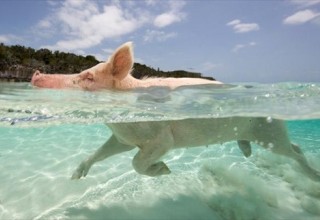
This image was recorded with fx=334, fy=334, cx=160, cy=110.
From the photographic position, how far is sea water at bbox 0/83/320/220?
19.5 ft

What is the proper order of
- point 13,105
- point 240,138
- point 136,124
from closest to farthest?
point 136,124 → point 240,138 → point 13,105

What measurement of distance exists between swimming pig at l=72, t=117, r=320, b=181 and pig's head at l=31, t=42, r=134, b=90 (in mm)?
743

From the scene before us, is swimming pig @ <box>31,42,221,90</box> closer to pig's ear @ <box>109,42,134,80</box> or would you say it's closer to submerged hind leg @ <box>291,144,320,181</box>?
pig's ear @ <box>109,42,134,80</box>

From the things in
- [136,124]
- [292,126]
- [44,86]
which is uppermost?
[44,86]

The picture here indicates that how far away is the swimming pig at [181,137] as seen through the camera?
5.12 meters

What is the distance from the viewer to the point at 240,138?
6.33 metres

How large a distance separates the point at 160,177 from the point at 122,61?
3.24m

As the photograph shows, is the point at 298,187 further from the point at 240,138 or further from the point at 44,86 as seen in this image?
the point at 44,86

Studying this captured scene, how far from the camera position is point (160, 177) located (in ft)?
24.1

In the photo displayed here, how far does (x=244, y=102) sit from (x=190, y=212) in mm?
3149

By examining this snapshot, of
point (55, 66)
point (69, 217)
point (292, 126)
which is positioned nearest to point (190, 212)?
point (69, 217)

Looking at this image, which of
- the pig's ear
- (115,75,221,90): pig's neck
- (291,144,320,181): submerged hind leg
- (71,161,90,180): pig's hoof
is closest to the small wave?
(115,75,221,90): pig's neck

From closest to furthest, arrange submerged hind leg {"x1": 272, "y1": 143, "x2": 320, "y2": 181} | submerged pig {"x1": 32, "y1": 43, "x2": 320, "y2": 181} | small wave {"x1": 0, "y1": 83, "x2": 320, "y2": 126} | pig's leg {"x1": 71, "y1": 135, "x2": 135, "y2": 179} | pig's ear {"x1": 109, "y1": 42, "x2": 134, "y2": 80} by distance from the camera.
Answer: pig's ear {"x1": 109, "y1": 42, "x2": 134, "y2": 80} < submerged pig {"x1": 32, "y1": 43, "x2": 320, "y2": 181} < pig's leg {"x1": 71, "y1": 135, "x2": 135, "y2": 179} < submerged hind leg {"x1": 272, "y1": 143, "x2": 320, "y2": 181} < small wave {"x1": 0, "y1": 83, "x2": 320, "y2": 126}

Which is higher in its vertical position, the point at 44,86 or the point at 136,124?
the point at 44,86
